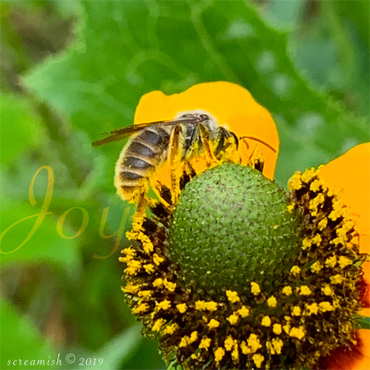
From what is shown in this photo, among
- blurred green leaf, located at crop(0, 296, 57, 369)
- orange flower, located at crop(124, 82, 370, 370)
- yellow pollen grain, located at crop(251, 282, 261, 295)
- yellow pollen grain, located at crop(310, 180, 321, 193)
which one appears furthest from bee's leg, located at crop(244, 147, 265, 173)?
blurred green leaf, located at crop(0, 296, 57, 369)

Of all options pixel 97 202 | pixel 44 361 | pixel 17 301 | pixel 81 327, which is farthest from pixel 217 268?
pixel 17 301

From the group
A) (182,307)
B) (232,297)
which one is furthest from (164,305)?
(232,297)

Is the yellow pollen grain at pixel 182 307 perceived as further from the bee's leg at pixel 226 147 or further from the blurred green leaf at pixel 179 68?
the blurred green leaf at pixel 179 68

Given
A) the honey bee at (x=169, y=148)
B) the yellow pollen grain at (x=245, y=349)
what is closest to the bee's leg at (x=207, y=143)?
the honey bee at (x=169, y=148)

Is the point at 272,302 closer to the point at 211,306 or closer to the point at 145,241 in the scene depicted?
the point at 211,306

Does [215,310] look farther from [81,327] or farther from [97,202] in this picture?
[81,327]

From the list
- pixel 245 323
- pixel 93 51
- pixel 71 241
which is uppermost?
pixel 93 51
